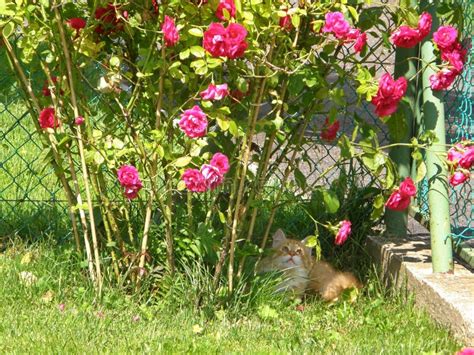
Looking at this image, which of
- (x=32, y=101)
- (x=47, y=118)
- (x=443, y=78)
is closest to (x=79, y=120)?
(x=47, y=118)

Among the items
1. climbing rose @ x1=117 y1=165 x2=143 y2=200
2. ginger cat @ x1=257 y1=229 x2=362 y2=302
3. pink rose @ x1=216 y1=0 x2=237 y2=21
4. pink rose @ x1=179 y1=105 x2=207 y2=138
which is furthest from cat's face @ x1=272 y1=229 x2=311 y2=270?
pink rose @ x1=216 y1=0 x2=237 y2=21

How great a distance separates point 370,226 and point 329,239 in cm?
21

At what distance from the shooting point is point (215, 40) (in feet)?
11.9

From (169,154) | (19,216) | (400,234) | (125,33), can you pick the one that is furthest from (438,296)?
(19,216)

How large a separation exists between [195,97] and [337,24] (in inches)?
23.3

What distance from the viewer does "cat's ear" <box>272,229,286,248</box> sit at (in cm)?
479

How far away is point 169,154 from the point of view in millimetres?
4031

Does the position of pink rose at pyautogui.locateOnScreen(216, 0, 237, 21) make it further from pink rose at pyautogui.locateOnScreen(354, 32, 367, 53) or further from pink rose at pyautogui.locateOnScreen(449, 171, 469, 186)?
pink rose at pyautogui.locateOnScreen(449, 171, 469, 186)

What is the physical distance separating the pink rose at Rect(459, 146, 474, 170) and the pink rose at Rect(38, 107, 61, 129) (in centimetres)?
158

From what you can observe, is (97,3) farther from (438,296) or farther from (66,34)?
(438,296)

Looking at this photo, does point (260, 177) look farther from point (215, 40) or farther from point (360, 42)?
point (215, 40)

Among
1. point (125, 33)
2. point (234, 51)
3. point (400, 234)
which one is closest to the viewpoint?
point (234, 51)

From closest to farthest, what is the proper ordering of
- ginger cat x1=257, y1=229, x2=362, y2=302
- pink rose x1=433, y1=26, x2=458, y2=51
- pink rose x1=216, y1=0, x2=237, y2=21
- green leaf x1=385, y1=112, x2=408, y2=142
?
pink rose x1=216, y1=0, x2=237, y2=21
pink rose x1=433, y1=26, x2=458, y2=51
green leaf x1=385, y1=112, x2=408, y2=142
ginger cat x1=257, y1=229, x2=362, y2=302

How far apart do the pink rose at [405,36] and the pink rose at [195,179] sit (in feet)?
2.96
